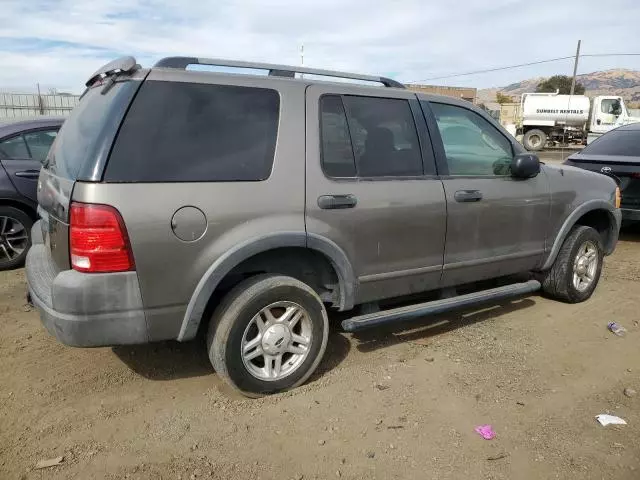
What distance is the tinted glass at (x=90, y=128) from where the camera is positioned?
2699mm

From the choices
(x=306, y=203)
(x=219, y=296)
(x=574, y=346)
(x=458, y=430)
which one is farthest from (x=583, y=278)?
(x=219, y=296)

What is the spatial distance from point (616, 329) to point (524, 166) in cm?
162

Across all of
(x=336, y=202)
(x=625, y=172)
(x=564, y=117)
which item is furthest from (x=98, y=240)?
(x=564, y=117)

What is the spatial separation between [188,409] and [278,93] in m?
1.97

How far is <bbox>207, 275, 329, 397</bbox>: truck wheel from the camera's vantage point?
2.99 meters

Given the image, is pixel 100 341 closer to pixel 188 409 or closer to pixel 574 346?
pixel 188 409

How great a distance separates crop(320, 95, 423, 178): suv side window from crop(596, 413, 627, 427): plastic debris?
1.89 metres

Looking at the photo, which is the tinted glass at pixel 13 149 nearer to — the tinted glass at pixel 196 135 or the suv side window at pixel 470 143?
the tinted glass at pixel 196 135

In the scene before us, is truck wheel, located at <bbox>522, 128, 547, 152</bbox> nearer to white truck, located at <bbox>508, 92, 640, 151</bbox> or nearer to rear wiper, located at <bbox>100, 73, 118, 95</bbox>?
white truck, located at <bbox>508, 92, 640, 151</bbox>

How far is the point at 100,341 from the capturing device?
2746mm

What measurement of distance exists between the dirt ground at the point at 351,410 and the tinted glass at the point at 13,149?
2.22 meters

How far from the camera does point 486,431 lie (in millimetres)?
2924

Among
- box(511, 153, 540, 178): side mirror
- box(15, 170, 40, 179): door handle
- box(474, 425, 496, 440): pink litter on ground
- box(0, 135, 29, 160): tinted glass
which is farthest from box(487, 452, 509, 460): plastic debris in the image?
box(0, 135, 29, 160): tinted glass

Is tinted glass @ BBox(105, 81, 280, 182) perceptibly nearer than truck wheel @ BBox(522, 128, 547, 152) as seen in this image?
Yes
